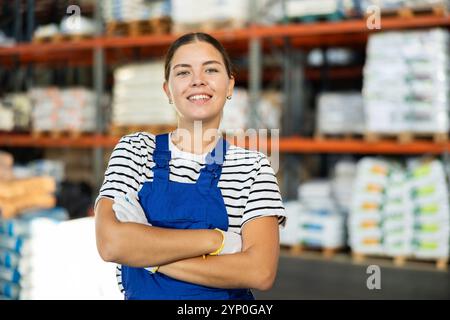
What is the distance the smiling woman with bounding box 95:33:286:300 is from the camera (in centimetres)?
185

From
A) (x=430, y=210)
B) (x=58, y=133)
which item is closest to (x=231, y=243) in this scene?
(x=430, y=210)

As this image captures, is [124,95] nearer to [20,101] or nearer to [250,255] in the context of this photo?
[20,101]

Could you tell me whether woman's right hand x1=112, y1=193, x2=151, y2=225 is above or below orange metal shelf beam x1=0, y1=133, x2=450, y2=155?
below

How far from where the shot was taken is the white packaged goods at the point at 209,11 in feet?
24.4

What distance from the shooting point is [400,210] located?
6496mm

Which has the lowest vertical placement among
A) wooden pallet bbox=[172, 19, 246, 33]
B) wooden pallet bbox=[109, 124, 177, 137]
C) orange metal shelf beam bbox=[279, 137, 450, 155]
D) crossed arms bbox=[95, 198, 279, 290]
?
crossed arms bbox=[95, 198, 279, 290]

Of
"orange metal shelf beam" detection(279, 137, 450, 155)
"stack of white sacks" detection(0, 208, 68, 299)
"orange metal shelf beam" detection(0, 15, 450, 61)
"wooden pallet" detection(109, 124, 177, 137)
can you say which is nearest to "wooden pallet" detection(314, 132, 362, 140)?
"orange metal shelf beam" detection(279, 137, 450, 155)

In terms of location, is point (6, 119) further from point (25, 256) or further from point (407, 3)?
point (25, 256)

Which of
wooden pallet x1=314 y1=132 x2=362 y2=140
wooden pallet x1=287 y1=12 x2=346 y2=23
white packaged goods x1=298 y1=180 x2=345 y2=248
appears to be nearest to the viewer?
white packaged goods x1=298 y1=180 x2=345 y2=248

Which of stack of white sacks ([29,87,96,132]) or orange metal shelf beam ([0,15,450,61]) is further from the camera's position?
stack of white sacks ([29,87,96,132])

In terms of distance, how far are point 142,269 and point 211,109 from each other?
21.8 inches

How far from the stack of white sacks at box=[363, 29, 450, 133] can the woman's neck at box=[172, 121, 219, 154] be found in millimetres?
4951

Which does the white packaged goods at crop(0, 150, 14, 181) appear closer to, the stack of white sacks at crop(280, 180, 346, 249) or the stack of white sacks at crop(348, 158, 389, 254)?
the stack of white sacks at crop(280, 180, 346, 249)

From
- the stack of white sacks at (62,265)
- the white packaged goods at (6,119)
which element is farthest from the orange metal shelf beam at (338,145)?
the stack of white sacks at (62,265)
